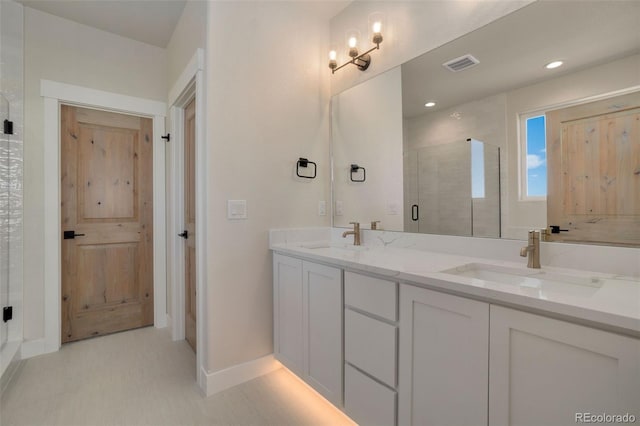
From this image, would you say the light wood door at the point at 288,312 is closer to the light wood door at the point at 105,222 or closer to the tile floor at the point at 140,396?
the tile floor at the point at 140,396

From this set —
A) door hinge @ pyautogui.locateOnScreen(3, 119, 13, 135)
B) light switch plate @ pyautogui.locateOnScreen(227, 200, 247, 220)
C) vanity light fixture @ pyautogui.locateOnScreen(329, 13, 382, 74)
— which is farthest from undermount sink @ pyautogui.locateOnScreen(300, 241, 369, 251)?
door hinge @ pyautogui.locateOnScreen(3, 119, 13, 135)

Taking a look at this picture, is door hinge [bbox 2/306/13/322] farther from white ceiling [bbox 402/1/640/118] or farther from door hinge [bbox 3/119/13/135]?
white ceiling [bbox 402/1/640/118]

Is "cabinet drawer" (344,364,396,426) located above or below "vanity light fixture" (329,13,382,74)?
below

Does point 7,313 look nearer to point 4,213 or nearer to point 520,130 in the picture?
point 4,213

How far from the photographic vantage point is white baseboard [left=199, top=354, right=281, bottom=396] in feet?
5.94

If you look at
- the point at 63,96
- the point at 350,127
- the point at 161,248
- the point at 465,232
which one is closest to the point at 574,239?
the point at 465,232

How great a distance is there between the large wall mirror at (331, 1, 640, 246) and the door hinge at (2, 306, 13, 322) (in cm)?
274

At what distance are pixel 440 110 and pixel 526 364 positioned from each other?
136cm

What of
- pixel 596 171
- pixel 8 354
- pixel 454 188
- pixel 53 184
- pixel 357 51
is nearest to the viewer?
pixel 596 171

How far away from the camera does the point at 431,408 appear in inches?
42.1

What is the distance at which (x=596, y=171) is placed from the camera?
1149 millimetres

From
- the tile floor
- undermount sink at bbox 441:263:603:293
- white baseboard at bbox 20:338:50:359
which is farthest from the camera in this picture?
white baseboard at bbox 20:338:50:359

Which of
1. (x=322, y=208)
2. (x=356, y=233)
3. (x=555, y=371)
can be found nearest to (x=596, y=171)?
(x=555, y=371)

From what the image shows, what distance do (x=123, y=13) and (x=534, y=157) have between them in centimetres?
313
